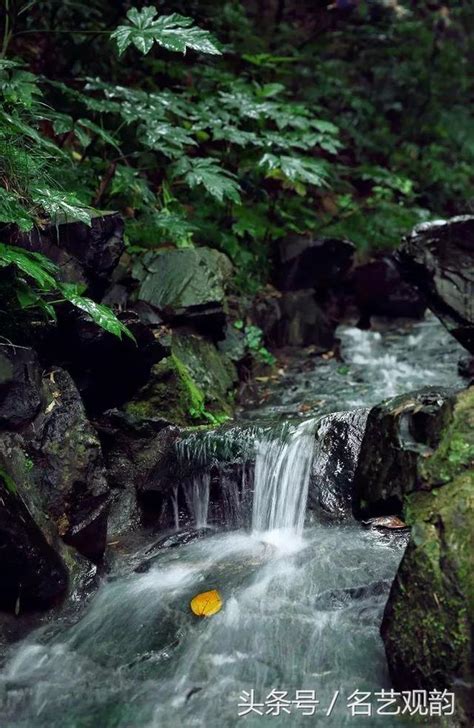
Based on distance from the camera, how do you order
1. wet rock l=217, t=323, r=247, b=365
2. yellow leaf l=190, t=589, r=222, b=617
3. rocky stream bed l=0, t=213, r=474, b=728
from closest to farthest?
rocky stream bed l=0, t=213, r=474, b=728 → yellow leaf l=190, t=589, r=222, b=617 → wet rock l=217, t=323, r=247, b=365

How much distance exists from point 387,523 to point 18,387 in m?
2.56

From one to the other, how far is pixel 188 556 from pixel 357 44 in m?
11.7

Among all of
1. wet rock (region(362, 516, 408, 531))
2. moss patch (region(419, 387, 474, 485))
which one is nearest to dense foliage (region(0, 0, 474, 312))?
moss patch (region(419, 387, 474, 485))

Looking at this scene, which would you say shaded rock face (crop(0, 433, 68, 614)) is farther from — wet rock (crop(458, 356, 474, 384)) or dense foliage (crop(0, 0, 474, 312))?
wet rock (crop(458, 356, 474, 384))

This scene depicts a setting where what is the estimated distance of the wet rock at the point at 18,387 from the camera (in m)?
3.80

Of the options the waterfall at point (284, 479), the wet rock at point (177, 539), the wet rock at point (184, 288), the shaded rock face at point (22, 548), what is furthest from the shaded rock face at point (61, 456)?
the wet rock at point (184, 288)

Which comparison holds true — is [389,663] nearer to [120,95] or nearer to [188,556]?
[188,556]

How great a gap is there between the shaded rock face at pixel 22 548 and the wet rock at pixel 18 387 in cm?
13

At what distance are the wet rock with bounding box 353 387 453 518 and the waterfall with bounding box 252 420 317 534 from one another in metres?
0.47

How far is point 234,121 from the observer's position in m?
7.29

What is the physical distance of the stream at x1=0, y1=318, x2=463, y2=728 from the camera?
296 cm

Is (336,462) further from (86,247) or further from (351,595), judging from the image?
(86,247)

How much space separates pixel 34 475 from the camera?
3.86m

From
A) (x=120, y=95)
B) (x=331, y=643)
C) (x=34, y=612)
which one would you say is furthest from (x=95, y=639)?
(x=120, y=95)
